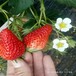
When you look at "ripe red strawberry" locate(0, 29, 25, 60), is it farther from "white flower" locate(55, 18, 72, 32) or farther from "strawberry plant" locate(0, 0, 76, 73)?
"white flower" locate(55, 18, 72, 32)

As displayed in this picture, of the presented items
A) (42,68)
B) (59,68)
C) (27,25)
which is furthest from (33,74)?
(59,68)

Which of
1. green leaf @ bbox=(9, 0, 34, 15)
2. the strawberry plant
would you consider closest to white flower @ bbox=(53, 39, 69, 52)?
the strawberry plant

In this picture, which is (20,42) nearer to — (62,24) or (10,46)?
(10,46)

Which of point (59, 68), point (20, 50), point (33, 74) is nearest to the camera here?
point (20, 50)

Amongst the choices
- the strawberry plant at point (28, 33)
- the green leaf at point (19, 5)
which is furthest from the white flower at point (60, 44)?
the green leaf at point (19, 5)

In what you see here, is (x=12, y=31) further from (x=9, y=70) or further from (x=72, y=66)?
(x=72, y=66)

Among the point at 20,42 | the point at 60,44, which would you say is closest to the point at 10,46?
the point at 20,42
